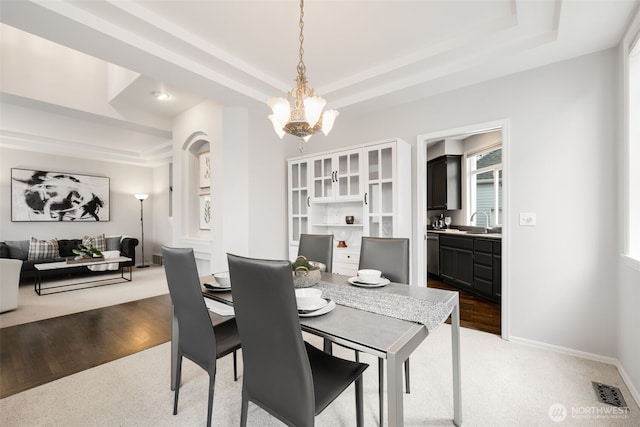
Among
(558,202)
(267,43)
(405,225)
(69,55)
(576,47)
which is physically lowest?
(405,225)

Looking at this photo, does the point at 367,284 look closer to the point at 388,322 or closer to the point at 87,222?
the point at 388,322

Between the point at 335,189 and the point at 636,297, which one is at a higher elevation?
the point at 335,189

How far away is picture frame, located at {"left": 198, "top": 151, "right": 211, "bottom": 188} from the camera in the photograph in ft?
13.9

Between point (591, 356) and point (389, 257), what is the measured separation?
1875 millimetres

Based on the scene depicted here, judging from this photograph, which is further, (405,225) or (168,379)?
(405,225)

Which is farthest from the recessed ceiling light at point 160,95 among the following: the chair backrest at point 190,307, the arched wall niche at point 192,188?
the chair backrest at point 190,307

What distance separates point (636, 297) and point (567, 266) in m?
0.63

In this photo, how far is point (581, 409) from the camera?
1735 mm

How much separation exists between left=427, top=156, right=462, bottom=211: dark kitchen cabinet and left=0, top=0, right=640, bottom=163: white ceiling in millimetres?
2519

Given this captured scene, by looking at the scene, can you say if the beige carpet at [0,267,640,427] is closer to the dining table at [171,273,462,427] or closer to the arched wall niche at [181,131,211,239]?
the dining table at [171,273,462,427]

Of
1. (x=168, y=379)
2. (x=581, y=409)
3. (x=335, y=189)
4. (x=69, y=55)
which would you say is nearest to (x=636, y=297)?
(x=581, y=409)

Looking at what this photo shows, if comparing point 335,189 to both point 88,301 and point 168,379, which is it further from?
point 88,301

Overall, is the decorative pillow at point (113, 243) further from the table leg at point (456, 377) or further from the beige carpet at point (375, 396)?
the table leg at point (456, 377)

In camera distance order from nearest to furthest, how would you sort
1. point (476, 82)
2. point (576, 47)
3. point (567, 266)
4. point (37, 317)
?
point (576, 47) → point (567, 266) → point (476, 82) → point (37, 317)
